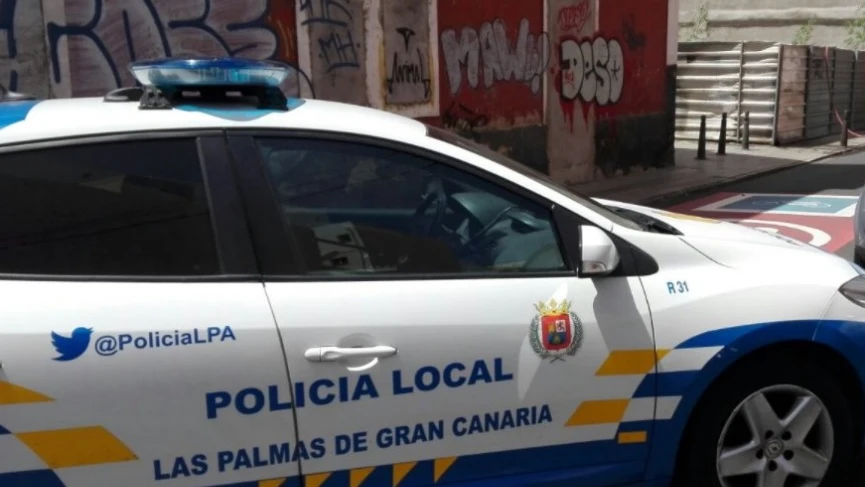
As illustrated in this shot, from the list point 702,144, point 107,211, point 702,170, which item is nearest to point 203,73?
point 107,211

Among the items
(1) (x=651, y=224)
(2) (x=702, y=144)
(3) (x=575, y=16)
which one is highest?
(3) (x=575, y=16)

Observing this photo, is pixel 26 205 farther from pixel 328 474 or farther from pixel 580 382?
pixel 580 382

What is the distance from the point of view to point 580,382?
2871mm

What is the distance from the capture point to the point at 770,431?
10.4ft

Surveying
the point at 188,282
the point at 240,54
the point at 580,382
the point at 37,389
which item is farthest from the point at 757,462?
the point at 240,54

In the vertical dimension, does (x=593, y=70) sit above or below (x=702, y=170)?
above

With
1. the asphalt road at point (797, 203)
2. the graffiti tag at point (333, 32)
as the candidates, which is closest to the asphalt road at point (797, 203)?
the asphalt road at point (797, 203)

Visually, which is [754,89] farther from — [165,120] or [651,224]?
[165,120]

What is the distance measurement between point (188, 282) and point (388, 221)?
0.68 meters

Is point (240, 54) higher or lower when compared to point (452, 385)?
higher

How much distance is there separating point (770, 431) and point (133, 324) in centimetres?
220

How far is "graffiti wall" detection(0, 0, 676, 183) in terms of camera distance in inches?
320

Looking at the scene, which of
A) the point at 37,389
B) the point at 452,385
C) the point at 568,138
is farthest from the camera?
the point at 568,138

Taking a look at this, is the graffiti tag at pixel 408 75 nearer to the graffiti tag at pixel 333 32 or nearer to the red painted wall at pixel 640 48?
the graffiti tag at pixel 333 32
